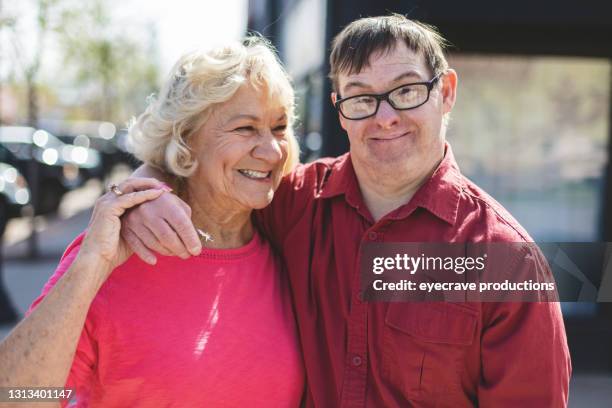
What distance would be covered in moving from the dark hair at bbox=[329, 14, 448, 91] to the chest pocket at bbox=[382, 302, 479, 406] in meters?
0.82

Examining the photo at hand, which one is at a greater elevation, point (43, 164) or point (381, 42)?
point (381, 42)

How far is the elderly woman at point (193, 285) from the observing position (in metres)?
1.91

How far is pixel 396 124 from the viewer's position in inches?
85.2

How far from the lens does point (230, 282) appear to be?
2287 millimetres

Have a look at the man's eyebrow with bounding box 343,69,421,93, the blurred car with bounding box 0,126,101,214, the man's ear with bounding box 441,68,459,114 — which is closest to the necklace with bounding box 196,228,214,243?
the man's eyebrow with bounding box 343,69,421,93

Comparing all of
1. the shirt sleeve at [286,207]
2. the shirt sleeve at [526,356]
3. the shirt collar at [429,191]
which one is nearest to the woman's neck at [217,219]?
the shirt sleeve at [286,207]

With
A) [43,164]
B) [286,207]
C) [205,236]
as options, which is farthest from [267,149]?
[43,164]

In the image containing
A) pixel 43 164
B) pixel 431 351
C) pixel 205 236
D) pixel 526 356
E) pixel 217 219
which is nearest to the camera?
pixel 526 356

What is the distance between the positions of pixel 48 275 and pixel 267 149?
279 inches

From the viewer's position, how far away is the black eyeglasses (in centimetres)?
215

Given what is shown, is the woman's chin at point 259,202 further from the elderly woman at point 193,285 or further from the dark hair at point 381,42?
the dark hair at point 381,42

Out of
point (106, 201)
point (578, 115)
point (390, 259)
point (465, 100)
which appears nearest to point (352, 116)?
point (390, 259)

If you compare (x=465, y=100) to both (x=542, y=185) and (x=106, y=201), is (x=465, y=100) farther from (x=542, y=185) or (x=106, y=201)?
(x=106, y=201)

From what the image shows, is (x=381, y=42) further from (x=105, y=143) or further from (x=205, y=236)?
(x=105, y=143)
